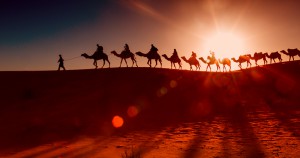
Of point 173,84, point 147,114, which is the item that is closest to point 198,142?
point 147,114

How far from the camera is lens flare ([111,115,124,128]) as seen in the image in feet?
60.9

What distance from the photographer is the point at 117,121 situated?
19.5 meters

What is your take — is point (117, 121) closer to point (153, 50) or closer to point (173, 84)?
point (173, 84)

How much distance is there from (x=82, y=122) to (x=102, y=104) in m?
3.35

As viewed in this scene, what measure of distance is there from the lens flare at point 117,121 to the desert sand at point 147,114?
0.27 metres

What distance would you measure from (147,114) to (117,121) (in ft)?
7.41

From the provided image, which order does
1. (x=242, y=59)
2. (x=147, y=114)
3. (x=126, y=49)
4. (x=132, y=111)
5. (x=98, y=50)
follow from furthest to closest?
(x=242, y=59) < (x=126, y=49) < (x=98, y=50) < (x=132, y=111) < (x=147, y=114)

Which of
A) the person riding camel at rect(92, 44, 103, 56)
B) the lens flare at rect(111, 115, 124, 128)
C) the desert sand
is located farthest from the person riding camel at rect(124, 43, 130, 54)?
the lens flare at rect(111, 115, 124, 128)

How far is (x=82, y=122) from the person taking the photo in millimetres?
19031

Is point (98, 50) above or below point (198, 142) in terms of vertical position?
above

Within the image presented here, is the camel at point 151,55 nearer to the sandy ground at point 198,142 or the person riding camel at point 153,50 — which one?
the person riding camel at point 153,50

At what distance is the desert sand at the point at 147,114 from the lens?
11.9 m

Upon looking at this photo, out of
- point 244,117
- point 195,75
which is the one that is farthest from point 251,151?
point 195,75

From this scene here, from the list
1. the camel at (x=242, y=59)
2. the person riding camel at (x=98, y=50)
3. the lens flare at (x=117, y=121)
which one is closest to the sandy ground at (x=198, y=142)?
the lens flare at (x=117, y=121)
